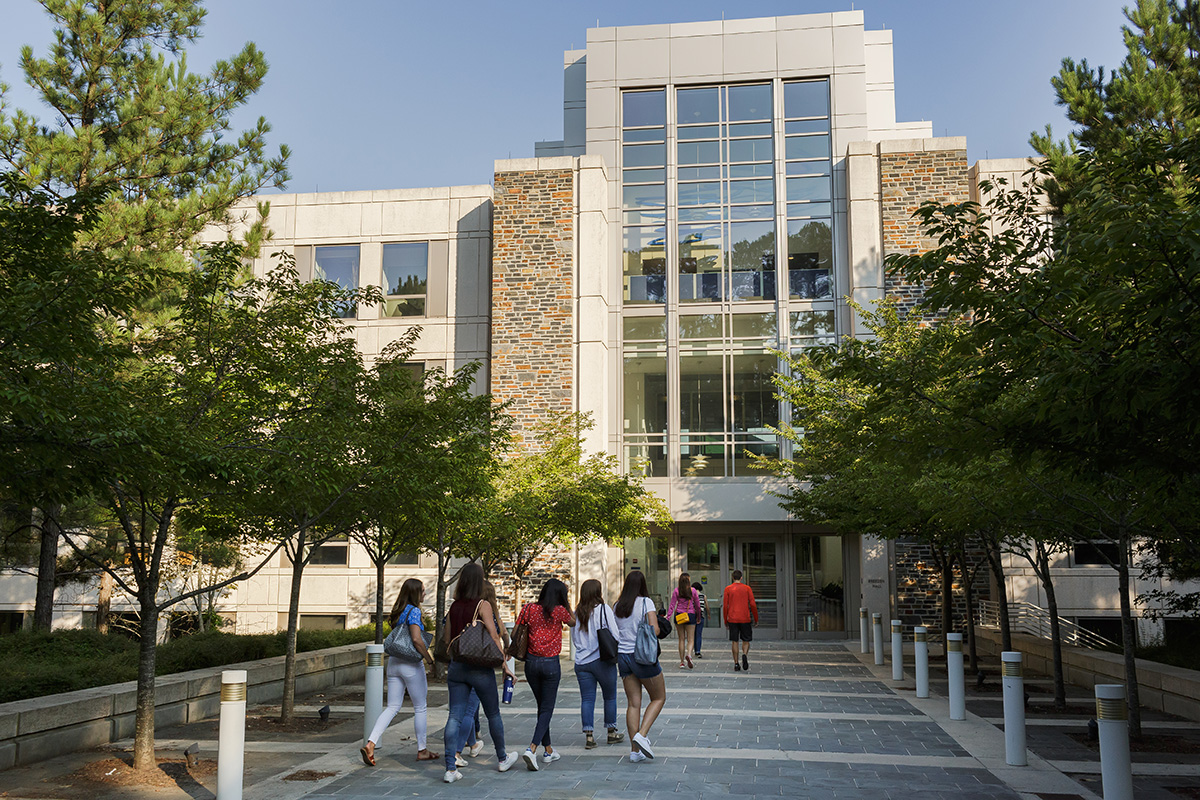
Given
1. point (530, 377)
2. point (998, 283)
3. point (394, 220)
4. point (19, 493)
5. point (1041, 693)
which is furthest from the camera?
point (394, 220)

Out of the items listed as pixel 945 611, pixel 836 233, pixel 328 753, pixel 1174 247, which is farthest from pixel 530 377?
pixel 1174 247

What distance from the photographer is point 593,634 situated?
9945mm

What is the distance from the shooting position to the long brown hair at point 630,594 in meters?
10.1

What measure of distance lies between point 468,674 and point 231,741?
2.11 meters

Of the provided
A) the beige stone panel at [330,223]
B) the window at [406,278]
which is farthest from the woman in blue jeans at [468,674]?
the beige stone panel at [330,223]

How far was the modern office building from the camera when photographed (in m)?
28.7

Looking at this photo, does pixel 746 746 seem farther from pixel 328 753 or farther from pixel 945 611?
pixel 945 611

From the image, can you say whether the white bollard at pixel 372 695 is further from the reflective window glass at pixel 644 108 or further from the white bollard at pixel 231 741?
the reflective window glass at pixel 644 108

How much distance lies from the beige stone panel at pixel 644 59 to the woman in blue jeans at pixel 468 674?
2582 cm

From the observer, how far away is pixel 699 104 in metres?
31.4

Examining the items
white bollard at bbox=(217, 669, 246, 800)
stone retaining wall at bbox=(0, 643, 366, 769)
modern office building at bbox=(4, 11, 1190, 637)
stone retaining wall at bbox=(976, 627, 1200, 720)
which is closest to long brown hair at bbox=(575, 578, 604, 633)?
white bollard at bbox=(217, 669, 246, 800)

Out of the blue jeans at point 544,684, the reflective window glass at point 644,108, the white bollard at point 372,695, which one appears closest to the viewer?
the blue jeans at point 544,684

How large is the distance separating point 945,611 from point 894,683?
13.6 feet

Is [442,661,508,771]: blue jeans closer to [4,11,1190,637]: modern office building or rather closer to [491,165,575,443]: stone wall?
[4,11,1190,637]: modern office building
